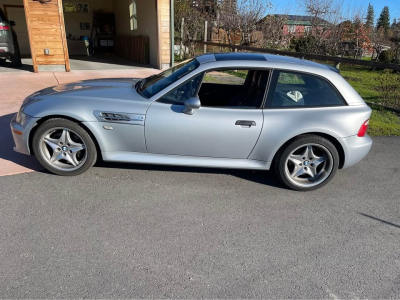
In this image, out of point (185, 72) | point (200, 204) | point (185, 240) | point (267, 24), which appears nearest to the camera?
point (185, 240)

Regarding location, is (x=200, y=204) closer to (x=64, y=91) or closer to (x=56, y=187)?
(x=56, y=187)

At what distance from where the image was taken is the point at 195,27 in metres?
16.6

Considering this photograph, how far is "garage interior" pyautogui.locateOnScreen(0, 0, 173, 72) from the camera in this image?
32.1 feet

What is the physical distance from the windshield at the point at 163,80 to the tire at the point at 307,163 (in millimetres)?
1502

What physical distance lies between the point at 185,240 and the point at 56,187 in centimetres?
171

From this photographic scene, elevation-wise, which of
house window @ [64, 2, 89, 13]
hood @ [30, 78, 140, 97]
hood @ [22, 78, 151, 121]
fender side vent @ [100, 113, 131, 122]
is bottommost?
fender side vent @ [100, 113, 131, 122]

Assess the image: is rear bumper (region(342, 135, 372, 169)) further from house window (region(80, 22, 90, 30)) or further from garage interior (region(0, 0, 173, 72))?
house window (region(80, 22, 90, 30))

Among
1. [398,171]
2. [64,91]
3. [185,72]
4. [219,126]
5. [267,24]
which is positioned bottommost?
[398,171]

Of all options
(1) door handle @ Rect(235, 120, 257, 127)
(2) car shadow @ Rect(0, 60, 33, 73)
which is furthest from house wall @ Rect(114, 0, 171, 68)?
(1) door handle @ Rect(235, 120, 257, 127)

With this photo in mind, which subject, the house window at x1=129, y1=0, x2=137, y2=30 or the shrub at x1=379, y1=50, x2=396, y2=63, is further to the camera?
the shrub at x1=379, y1=50, x2=396, y2=63

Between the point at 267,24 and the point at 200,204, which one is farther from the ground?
the point at 267,24

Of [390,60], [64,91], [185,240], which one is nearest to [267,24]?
[390,60]

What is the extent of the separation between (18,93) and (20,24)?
393 inches

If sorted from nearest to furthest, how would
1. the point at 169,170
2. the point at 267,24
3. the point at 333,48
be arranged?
the point at 169,170, the point at 333,48, the point at 267,24
